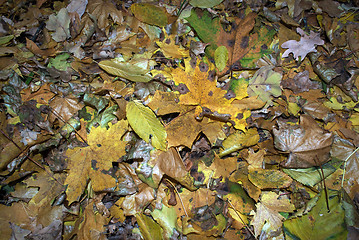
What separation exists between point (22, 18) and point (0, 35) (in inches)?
13.7

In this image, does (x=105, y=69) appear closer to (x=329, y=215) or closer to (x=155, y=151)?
(x=155, y=151)

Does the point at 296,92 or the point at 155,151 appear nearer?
the point at 155,151

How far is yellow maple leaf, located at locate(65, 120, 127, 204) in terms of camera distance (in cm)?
191

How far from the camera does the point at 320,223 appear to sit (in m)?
1.69

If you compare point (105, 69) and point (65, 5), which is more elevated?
point (65, 5)

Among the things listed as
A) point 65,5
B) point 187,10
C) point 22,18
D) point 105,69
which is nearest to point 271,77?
point 187,10

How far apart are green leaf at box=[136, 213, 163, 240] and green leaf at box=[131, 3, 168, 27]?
212 cm

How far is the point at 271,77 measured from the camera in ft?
7.03

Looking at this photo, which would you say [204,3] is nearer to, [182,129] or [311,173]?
[182,129]

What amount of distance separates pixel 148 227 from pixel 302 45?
2.54 m

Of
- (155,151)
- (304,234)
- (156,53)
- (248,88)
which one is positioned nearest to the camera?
(304,234)

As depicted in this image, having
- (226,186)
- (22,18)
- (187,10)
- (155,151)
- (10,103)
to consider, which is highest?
(22,18)

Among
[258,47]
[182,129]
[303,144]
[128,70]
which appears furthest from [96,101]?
[303,144]

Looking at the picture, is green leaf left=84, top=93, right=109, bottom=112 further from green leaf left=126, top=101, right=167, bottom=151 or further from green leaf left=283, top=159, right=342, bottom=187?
green leaf left=283, top=159, right=342, bottom=187
